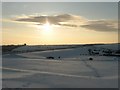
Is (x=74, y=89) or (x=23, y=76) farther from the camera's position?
(x=23, y=76)

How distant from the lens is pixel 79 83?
36.6ft

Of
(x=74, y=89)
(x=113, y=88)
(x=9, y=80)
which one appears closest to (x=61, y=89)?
(x=74, y=89)

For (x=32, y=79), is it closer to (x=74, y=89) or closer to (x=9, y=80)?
(x=9, y=80)

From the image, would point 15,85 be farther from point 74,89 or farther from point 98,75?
point 98,75

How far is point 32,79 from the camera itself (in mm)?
12000

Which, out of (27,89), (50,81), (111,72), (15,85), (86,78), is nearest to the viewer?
(27,89)

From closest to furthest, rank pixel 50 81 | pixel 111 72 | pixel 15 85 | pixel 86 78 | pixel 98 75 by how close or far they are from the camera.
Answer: pixel 15 85, pixel 50 81, pixel 86 78, pixel 98 75, pixel 111 72

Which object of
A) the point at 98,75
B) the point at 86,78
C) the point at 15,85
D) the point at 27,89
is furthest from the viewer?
the point at 98,75

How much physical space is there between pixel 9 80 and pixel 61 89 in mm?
2643

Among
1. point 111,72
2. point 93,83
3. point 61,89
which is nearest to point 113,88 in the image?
point 93,83

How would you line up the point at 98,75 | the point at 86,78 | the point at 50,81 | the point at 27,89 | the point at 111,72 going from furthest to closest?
the point at 111,72
the point at 98,75
the point at 86,78
the point at 50,81
the point at 27,89

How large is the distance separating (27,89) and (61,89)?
1110mm

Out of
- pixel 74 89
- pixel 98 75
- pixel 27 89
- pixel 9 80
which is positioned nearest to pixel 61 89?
pixel 74 89

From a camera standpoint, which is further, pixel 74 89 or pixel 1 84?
pixel 1 84
